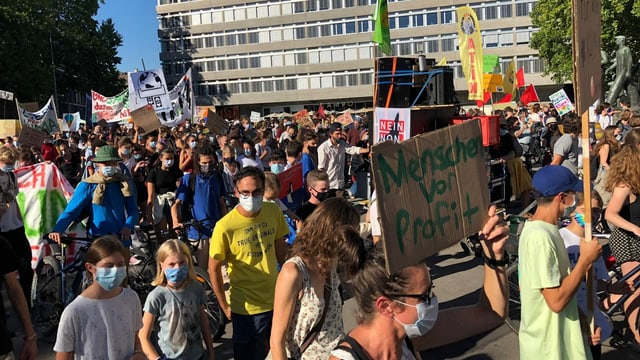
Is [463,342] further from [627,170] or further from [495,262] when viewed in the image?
[495,262]

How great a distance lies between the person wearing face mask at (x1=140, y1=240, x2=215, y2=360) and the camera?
399 centimetres

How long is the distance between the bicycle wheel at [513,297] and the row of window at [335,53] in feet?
190

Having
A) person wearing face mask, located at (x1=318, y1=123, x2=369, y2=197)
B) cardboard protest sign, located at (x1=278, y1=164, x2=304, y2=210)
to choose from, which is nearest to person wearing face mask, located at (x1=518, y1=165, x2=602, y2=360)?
cardboard protest sign, located at (x1=278, y1=164, x2=304, y2=210)

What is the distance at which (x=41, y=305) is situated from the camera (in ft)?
19.6

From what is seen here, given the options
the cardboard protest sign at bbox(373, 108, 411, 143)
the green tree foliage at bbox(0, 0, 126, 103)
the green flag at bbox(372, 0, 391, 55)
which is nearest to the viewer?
the cardboard protest sign at bbox(373, 108, 411, 143)

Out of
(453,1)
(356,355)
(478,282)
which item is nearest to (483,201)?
(356,355)

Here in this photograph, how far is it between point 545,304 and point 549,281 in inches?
6.6

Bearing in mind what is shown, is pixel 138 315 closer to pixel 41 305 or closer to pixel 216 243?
pixel 216 243

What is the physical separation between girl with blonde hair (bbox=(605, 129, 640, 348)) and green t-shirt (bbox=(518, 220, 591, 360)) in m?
2.07

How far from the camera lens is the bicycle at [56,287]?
5.79 m

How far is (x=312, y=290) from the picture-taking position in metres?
3.13

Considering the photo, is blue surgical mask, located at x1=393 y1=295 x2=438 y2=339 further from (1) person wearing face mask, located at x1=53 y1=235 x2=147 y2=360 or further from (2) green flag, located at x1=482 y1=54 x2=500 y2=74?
(2) green flag, located at x1=482 y1=54 x2=500 y2=74

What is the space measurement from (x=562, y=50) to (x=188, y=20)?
161 ft

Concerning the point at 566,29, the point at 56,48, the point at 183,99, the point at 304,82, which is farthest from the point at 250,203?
the point at 304,82
